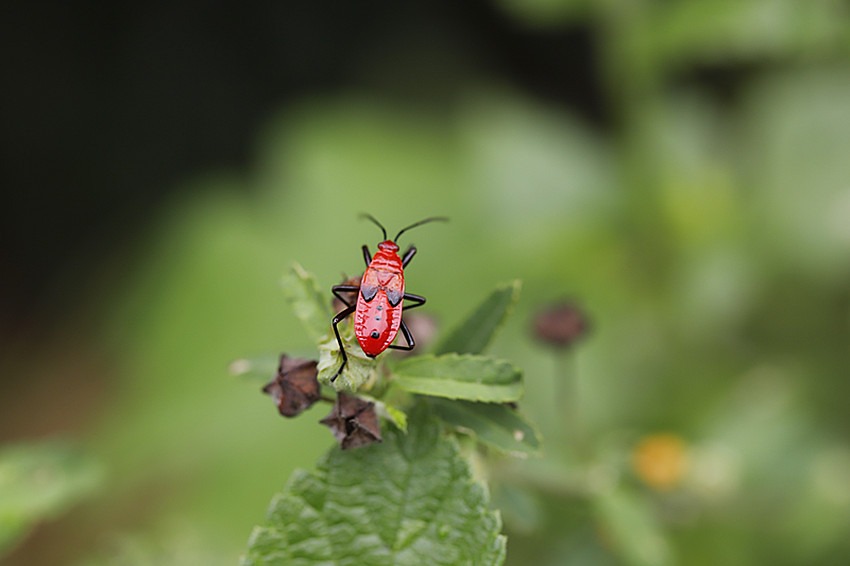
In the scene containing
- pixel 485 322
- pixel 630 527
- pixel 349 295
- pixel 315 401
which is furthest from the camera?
pixel 630 527

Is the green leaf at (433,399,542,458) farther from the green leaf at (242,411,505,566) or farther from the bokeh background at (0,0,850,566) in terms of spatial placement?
the bokeh background at (0,0,850,566)

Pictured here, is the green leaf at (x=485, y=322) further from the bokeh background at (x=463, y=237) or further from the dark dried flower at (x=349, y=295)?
the bokeh background at (x=463, y=237)

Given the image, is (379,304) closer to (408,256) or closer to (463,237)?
(408,256)

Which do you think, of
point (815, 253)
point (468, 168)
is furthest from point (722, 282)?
point (468, 168)

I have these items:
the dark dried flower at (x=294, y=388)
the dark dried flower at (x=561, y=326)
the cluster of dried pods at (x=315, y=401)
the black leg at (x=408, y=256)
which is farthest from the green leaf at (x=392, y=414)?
the dark dried flower at (x=561, y=326)

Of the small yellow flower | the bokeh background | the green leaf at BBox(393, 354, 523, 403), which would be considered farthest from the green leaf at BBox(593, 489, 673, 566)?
the green leaf at BBox(393, 354, 523, 403)

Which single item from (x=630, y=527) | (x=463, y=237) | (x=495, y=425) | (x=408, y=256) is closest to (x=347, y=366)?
(x=495, y=425)

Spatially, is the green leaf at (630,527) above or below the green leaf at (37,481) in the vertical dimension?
below
